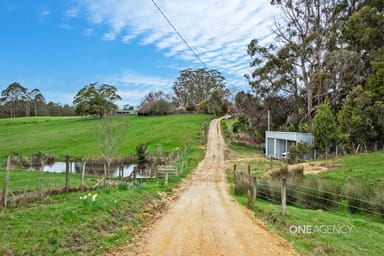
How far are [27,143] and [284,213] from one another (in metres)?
49.7

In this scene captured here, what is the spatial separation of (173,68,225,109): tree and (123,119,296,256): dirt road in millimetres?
83102

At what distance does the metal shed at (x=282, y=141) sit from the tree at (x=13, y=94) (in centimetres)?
9300

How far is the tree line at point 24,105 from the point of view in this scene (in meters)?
102

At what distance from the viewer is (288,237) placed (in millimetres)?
7816

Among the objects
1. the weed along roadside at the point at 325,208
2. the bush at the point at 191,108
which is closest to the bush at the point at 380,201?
the weed along roadside at the point at 325,208

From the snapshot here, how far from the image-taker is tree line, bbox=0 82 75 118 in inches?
4033

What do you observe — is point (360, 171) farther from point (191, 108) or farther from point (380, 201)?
point (191, 108)

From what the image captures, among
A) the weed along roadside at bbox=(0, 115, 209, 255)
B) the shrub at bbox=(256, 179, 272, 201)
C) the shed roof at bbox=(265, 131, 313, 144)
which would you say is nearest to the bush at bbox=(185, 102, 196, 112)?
the shed roof at bbox=(265, 131, 313, 144)

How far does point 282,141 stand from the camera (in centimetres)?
3503

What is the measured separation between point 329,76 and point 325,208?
24.0 meters

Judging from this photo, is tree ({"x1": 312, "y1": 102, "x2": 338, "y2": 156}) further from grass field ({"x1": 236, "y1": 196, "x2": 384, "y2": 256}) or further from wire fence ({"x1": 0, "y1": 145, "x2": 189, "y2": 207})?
grass field ({"x1": 236, "y1": 196, "x2": 384, "y2": 256})

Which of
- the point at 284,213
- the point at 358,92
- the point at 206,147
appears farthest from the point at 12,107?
the point at 284,213

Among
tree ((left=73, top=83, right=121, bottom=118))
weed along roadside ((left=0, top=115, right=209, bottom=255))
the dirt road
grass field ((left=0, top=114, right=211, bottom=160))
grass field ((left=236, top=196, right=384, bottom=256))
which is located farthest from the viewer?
tree ((left=73, top=83, right=121, bottom=118))

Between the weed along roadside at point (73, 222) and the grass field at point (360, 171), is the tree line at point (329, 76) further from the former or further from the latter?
the weed along roadside at point (73, 222)
